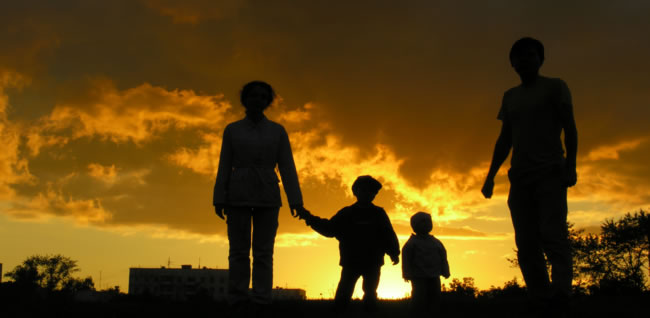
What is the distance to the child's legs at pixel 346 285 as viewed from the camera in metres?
8.91

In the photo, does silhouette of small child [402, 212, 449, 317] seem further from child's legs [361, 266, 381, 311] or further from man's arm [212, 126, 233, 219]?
man's arm [212, 126, 233, 219]

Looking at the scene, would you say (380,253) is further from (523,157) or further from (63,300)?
(63,300)

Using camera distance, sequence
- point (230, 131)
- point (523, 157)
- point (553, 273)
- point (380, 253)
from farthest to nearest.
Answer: point (380, 253)
point (230, 131)
point (523, 157)
point (553, 273)

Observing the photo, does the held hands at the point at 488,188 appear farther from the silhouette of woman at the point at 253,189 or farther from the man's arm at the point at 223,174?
the man's arm at the point at 223,174

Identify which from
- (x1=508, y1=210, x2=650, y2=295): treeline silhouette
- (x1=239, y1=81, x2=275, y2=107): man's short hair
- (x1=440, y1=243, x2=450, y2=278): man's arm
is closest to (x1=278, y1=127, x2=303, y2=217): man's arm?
(x1=239, y1=81, x2=275, y2=107): man's short hair

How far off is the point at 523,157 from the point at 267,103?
3333mm

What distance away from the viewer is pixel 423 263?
36.5 feet

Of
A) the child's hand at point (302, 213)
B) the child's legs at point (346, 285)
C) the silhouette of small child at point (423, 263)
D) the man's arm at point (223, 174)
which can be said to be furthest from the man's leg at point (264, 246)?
the silhouette of small child at point (423, 263)

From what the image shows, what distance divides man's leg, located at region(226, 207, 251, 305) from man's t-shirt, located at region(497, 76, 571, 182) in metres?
3.27

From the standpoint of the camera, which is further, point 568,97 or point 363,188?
point 363,188

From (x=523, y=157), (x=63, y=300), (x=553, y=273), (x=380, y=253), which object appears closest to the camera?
(x=553, y=273)


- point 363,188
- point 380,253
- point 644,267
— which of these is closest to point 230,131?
point 363,188

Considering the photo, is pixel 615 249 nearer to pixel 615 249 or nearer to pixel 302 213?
pixel 615 249

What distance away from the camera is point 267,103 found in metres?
8.38
